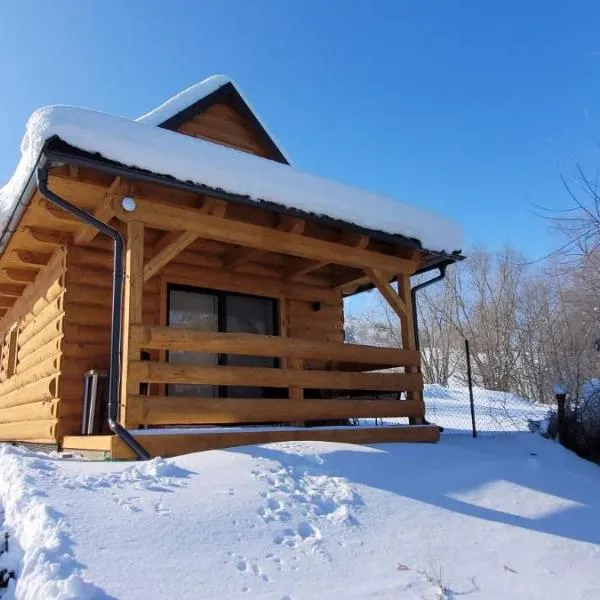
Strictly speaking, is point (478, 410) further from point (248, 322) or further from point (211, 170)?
point (211, 170)

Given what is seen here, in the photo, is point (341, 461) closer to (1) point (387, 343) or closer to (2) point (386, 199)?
(2) point (386, 199)

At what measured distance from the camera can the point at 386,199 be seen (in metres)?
7.53

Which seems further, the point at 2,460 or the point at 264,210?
the point at 264,210

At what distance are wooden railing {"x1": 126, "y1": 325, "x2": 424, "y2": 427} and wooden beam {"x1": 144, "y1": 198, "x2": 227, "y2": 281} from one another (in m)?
0.63

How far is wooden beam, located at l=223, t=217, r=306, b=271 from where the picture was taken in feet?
22.0

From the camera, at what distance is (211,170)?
588cm

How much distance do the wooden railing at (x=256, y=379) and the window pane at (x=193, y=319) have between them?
1.82 metres

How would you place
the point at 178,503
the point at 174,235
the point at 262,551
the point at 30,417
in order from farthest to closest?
the point at 30,417
the point at 174,235
the point at 178,503
the point at 262,551

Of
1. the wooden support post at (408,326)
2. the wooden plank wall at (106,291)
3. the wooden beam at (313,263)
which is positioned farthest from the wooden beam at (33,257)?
the wooden support post at (408,326)

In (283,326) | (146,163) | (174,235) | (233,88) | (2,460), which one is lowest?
(2,460)

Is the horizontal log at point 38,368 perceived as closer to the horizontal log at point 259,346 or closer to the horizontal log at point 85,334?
the horizontal log at point 85,334

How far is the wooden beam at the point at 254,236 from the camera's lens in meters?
5.79

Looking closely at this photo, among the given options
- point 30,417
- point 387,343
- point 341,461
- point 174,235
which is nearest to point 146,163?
point 174,235

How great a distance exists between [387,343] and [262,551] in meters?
34.5
